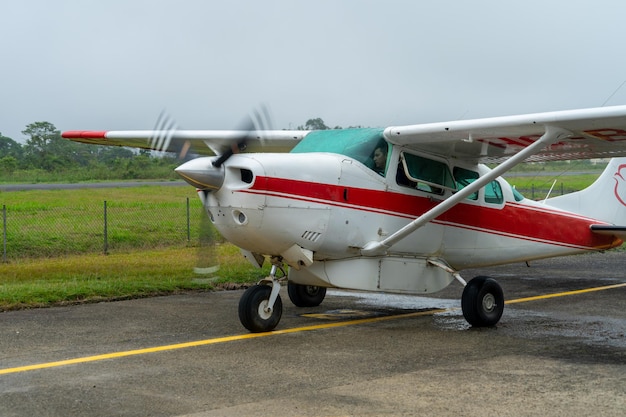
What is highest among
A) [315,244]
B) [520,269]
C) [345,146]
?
[345,146]

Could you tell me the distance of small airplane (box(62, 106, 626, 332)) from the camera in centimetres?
902

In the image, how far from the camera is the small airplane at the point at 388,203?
9023mm

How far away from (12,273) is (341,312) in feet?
22.0

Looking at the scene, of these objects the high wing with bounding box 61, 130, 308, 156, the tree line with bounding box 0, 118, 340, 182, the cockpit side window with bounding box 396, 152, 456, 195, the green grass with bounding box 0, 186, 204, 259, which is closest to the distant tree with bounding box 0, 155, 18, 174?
the tree line with bounding box 0, 118, 340, 182

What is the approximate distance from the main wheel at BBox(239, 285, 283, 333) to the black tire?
6.73ft

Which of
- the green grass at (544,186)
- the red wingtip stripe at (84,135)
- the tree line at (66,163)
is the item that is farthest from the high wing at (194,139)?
the tree line at (66,163)

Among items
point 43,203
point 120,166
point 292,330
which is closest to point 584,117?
point 292,330

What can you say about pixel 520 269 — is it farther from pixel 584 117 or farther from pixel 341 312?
pixel 584 117

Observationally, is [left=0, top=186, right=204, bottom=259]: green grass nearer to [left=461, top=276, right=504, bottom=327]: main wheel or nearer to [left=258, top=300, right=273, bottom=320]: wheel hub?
[left=258, top=300, right=273, bottom=320]: wheel hub

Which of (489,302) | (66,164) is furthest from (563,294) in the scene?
(66,164)

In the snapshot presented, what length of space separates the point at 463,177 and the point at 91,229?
12938mm

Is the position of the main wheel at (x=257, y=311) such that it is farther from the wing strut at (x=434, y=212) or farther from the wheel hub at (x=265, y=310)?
the wing strut at (x=434, y=212)

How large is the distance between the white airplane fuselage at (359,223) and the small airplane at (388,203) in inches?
0.6

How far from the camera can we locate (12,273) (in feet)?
48.8
